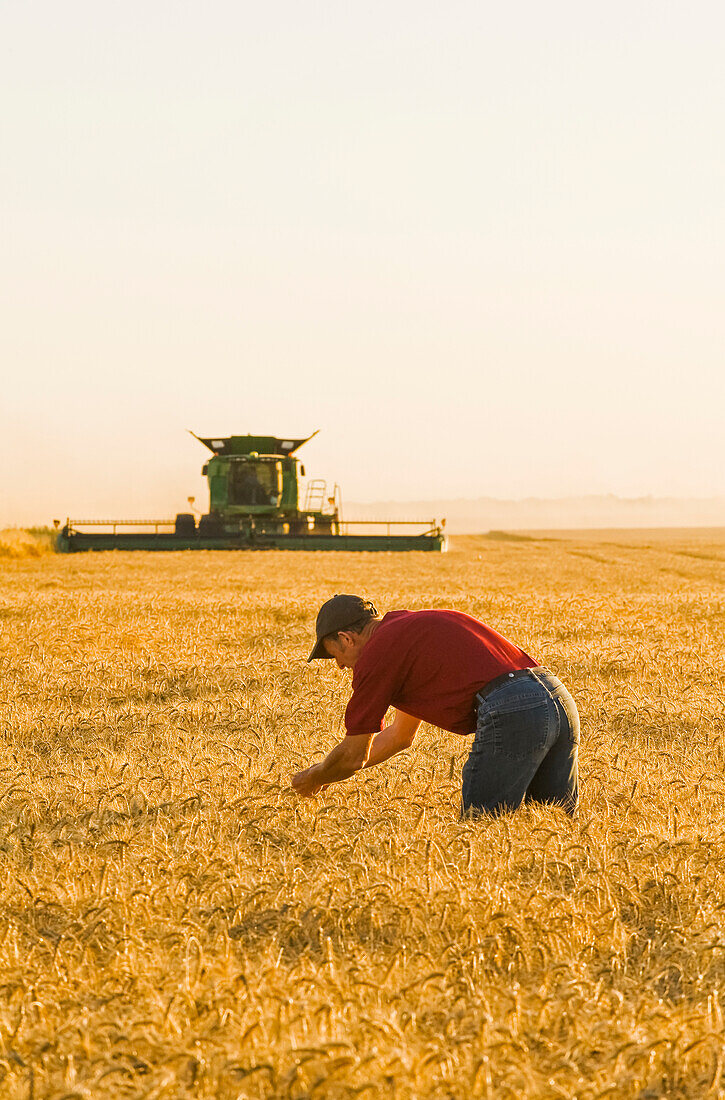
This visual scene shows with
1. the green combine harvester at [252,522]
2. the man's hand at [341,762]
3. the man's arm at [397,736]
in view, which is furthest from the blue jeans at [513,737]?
the green combine harvester at [252,522]

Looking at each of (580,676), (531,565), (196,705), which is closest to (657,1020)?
(196,705)

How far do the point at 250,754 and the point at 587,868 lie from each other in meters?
2.83

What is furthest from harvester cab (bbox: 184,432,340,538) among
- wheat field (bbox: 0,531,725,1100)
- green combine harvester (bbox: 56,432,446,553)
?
wheat field (bbox: 0,531,725,1100)

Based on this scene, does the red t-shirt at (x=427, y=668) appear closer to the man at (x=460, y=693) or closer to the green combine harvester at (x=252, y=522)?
the man at (x=460, y=693)

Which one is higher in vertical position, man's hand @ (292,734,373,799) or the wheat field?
man's hand @ (292,734,373,799)

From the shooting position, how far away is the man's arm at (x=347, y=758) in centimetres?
503

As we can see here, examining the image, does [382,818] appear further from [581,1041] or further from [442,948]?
[581,1041]

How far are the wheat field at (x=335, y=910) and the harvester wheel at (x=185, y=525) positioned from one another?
3326 centimetres

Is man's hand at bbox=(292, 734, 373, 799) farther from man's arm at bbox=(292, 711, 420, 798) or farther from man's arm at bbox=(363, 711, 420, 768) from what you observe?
man's arm at bbox=(363, 711, 420, 768)

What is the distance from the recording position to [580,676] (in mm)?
10102

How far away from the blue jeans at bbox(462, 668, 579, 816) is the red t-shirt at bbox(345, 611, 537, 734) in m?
0.12

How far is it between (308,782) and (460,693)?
844 mm

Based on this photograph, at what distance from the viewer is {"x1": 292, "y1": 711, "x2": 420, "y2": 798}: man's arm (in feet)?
16.5

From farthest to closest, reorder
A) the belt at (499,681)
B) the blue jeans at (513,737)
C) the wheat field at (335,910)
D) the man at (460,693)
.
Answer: the belt at (499,681) < the blue jeans at (513,737) < the man at (460,693) < the wheat field at (335,910)
